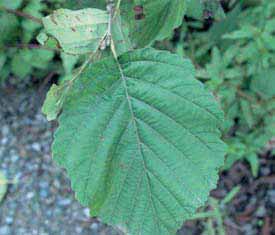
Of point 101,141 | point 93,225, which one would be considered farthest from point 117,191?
point 93,225

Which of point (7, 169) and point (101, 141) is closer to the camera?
point (101, 141)

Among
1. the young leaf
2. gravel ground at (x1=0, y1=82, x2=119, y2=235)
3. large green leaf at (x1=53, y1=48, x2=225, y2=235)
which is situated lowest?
gravel ground at (x1=0, y1=82, x2=119, y2=235)

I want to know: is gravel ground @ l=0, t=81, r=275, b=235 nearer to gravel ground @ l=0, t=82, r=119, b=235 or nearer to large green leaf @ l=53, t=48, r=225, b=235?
gravel ground @ l=0, t=82, r=119, b=235

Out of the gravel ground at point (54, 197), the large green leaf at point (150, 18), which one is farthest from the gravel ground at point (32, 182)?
the large green leaf at point (150, 18)

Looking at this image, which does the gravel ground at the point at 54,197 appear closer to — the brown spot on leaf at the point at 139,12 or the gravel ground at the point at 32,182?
the gravel ground at the point at 32,182

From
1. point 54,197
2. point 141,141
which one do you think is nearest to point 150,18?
point 141,141

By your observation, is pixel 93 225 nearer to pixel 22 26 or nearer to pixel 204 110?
pixel 22 26

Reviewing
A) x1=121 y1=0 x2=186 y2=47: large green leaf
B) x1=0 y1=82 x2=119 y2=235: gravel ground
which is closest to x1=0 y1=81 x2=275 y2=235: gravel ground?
x1=0 y1=82 x2=119 y2=235: gravel ground
